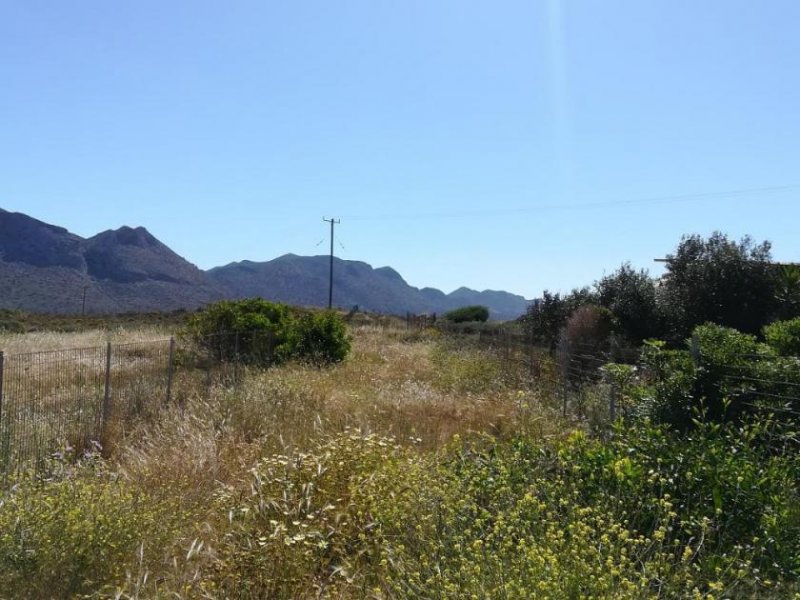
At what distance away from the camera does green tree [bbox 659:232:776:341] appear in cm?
1505

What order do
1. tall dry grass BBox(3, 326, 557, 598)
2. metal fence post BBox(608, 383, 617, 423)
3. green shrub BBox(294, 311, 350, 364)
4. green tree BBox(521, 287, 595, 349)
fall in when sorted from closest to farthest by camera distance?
tall dry grass BBox(3, 326, 557, 598)
metal fence post BBox(608, 383, 617, 423)
green shrub BBox(294, 311, 350, 364)
green tree BBox(521, 287, 595, 349)

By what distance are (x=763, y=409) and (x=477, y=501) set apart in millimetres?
3449

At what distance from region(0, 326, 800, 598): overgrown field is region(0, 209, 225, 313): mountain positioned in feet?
250

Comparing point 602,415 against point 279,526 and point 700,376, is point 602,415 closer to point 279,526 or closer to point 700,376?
point 700,376

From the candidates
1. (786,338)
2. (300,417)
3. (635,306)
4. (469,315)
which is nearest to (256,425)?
(300,417)

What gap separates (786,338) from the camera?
755 cm

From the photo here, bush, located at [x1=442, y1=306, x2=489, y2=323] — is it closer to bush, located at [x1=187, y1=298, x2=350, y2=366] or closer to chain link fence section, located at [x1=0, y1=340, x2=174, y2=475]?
bush, located at [x1=187, y1=298, x2=350, y2=366]

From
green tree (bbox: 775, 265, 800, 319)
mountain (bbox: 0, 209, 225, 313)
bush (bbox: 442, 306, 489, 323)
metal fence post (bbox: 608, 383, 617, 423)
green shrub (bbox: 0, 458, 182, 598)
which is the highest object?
mountain (bbox: 0, 209, 225, 313)

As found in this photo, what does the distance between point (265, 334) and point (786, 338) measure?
10307 millimetres

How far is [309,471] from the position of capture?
14.4 ft

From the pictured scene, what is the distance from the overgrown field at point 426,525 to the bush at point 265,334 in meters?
8.50

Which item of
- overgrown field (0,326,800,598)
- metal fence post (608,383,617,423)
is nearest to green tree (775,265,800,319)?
metal fence post (608,383,617,423)

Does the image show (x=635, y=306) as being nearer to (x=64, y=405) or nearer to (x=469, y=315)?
(x=64, y=405)

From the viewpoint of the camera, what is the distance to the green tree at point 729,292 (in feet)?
49.4
